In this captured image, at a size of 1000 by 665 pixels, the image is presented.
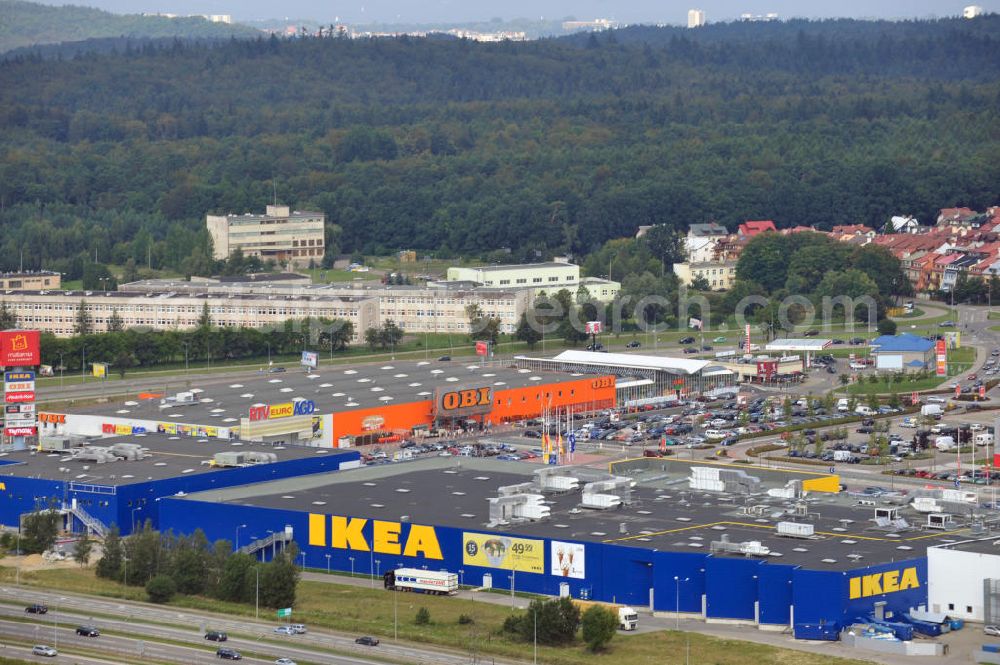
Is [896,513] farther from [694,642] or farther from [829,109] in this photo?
[829,109]

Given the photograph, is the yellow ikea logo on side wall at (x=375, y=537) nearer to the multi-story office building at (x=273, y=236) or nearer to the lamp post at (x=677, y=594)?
the lamp post at (x=677, y=594)

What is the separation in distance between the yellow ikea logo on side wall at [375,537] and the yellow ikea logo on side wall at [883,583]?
6469mm

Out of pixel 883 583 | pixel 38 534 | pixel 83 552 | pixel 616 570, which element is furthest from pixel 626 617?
pixel 38 534

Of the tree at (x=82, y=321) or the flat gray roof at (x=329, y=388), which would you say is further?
the tree at (x=82, y=321)

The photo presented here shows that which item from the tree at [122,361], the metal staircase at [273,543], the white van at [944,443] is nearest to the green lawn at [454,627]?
the metal staircase at [273,543]

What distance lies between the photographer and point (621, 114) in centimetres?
12194

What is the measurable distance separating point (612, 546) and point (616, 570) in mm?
344

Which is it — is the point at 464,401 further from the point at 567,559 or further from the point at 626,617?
the point at 626,617

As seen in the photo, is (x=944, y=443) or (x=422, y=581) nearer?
(x=422, y=581)

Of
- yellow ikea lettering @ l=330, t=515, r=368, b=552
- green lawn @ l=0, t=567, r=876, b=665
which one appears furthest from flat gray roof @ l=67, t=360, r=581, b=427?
green lawn @ l=0, t=567, r=876, b=665

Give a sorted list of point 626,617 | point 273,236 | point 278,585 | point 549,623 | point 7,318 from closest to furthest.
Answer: point 549,623
point 626,617
point 278,585
point 7,318
point 273,236

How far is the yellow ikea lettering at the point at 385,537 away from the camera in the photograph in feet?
102

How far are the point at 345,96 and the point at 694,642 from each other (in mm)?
120322

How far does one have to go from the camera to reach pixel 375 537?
31.2 meters
